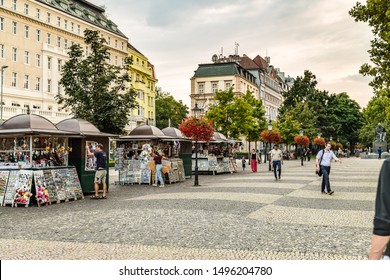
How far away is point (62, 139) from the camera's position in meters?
16.6

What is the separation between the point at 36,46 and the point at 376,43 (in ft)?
156

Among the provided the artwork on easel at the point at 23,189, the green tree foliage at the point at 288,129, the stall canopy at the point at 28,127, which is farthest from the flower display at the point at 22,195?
the green tree foliage at the point at 288,129

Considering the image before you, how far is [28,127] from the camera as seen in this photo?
14.8 meters

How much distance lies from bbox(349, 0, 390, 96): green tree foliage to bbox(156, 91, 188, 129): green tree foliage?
76479mm

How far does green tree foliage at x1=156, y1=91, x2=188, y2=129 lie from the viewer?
97312 mm

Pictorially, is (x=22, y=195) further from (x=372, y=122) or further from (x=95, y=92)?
(x=372, y=122)

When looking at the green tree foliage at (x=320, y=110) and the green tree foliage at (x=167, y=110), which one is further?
the green tree foliage at (x=167, y=110)

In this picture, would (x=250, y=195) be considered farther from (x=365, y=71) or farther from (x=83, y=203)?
(x=365, y=71)

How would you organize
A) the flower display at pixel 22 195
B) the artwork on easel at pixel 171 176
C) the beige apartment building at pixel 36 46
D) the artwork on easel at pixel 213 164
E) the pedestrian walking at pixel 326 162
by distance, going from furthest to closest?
1. the beige apartment building at pixel 36 46
2. the artwork on easel at pixel 213 164
3. the artwork on easel at pixel 171 176
4. the pedestrian walking at pixel 326 162
5. the flower display at pixel 22 195

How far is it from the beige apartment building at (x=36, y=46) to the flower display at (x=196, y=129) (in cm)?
2516

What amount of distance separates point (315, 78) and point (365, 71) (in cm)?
7211

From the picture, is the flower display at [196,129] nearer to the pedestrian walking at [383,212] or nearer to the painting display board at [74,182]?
the painting display board at [74,182]

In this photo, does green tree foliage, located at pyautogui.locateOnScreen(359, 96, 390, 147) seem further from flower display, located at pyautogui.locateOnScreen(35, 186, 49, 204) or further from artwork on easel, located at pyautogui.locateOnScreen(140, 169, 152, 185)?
flower display, located at pyautogui.locateOnScreen(35, 186, 49, 204)

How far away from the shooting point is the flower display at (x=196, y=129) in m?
26.0
